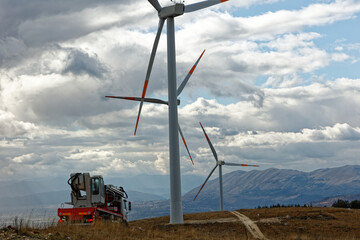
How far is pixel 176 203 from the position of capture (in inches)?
2179

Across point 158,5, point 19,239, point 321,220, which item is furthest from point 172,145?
point 19,239

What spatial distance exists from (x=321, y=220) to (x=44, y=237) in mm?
42540

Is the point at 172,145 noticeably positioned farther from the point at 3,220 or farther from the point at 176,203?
the point at 3,220

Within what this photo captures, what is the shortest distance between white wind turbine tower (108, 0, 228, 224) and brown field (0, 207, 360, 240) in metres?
2.94

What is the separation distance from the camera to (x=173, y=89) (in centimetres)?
5700

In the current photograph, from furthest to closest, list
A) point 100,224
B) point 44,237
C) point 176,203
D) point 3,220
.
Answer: point 176,203 → point 100,224 → point 3,220 → point 44,237

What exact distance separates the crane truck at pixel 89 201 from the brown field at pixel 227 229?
3148mm

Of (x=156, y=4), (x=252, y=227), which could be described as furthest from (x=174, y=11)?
(x=252, y=227)

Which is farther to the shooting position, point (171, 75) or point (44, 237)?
point (171, 75)

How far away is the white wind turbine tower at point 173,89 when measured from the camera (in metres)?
55.2

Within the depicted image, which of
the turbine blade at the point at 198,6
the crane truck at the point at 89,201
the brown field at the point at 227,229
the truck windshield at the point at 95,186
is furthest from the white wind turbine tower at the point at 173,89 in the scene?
the truck windshield at the point at 95,186

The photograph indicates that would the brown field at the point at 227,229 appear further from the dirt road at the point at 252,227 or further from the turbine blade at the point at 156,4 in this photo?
the turbine blade at the point at 156,4

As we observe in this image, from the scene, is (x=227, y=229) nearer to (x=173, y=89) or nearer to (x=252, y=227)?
(x=252, y=227)

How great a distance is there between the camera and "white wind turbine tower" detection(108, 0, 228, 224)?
5516 cm
